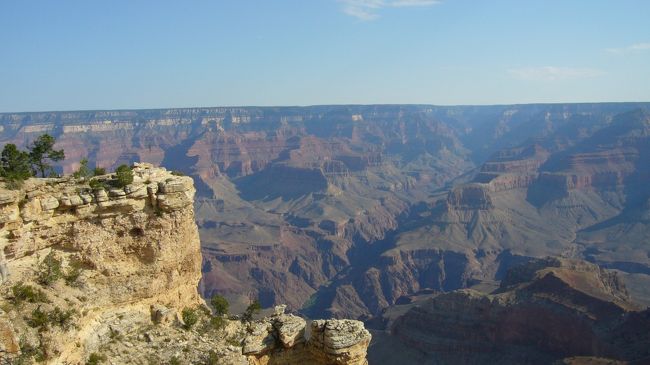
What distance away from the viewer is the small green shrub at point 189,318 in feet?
81.2

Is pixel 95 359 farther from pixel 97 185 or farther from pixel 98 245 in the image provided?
pixel 97 185

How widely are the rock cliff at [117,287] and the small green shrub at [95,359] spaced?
5cm

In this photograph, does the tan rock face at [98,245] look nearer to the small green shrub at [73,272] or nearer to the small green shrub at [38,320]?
the small green shrub at [73,272]

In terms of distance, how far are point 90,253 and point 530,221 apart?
161 m

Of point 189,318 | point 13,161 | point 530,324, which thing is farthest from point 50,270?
point 530,324

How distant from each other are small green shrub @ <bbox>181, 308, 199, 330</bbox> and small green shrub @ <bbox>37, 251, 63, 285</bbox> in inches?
240

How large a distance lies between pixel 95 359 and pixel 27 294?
12.3 feet

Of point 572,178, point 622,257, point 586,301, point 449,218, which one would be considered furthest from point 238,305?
point 572,178

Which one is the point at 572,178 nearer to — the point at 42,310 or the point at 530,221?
the point at 530,221

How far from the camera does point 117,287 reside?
920 inches

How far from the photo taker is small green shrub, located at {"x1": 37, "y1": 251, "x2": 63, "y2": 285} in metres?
21.5

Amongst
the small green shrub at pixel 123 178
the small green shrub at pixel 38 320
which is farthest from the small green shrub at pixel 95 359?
the small green shrub at pixel 123 178

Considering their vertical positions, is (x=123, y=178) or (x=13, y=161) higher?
(x=13, y=161)

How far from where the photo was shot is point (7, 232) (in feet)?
67.7
